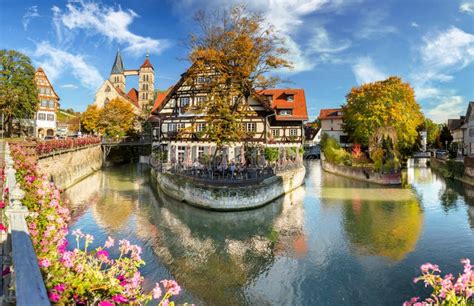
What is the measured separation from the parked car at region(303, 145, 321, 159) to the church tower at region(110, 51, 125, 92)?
65.6 m

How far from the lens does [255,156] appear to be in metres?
33.4

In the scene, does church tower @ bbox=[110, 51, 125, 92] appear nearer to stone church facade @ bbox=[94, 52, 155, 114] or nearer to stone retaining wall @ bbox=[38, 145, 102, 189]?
stone church facade @ bbox=[94, 52, 155, 114]

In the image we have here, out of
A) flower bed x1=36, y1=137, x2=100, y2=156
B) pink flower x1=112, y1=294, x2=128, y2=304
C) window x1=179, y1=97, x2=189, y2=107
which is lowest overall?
pink flower x1=112, y1=294, x2=128, y2=304

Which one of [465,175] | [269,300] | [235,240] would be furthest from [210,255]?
[465,175]

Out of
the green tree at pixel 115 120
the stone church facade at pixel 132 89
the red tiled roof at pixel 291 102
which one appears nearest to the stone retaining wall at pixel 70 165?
the green tree at pixel 115 120

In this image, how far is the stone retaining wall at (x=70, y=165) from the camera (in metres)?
28.8

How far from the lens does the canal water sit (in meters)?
11.6

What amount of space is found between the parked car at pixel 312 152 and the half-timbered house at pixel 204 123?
42.9m

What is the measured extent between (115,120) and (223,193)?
50016 mm

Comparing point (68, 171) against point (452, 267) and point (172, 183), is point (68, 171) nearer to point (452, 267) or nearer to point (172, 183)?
point (172, 183)

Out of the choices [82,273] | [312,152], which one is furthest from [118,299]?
[312,152]

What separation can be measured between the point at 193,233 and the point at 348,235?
867cm

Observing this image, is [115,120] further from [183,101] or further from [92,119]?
[183,101]

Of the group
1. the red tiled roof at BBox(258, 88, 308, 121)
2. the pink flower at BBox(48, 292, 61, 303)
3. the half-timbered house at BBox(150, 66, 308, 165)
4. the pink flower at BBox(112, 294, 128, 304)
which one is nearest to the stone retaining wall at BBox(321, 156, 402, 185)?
the half-timbered house at BBox(150, 66, 308, 165)
